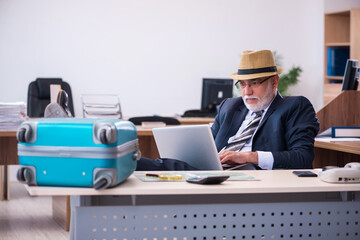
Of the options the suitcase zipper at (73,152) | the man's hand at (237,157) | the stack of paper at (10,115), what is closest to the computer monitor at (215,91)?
the stack of paper at (10,115)

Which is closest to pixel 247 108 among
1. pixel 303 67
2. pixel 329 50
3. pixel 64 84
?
pixel 64 84

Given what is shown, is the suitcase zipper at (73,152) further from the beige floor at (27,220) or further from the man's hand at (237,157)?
the beige floor at (27,220)

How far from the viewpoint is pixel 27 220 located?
16.0 feet

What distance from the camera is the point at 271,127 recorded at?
295 centimetres

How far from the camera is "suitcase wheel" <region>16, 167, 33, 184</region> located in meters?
1.85

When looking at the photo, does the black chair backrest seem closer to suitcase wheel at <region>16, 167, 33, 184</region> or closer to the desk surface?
the desk surface

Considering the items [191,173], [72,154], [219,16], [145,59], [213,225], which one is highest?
[219,16]

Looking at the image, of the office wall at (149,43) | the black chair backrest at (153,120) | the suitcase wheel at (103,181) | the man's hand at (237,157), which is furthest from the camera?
the office wall at (149,43)

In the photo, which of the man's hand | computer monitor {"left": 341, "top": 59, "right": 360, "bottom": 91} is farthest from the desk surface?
computer monitor {"left": 341, "top": 59, "right": 360, "bottom": 91}

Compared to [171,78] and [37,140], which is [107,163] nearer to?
[37,140]

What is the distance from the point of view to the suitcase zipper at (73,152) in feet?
5.95

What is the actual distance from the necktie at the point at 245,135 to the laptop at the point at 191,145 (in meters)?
0.54

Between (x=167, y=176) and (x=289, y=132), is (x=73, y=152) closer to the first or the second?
(x=167, y=176)

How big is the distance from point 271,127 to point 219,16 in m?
5.66
